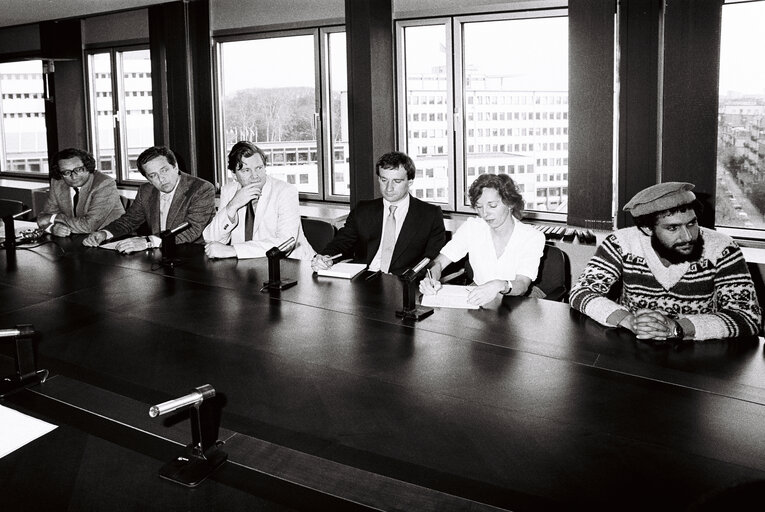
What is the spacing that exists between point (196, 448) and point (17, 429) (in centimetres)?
54

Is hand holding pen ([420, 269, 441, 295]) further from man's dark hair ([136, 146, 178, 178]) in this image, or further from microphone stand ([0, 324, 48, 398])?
man's dark hair ([136, 146, 178, 178])

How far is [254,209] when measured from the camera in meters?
4.31

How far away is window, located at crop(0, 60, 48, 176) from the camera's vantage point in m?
8.83

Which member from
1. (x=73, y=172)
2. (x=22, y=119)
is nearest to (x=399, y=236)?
(x=73, y=172)

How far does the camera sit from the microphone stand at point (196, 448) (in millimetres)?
1488

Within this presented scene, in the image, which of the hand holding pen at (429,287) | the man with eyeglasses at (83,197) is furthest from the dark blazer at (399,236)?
the man with eyeglasses at (83,197)

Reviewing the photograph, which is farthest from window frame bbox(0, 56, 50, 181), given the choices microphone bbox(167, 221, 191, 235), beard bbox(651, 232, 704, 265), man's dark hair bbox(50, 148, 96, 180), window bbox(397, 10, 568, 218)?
beard bbox(651, 232, 704, 265)

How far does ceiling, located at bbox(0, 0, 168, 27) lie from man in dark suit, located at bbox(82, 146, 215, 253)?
2870 mm

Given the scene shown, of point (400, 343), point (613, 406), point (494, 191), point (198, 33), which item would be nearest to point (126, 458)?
point (400, 343)

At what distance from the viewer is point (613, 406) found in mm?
1834

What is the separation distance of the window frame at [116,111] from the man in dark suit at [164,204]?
3.17m

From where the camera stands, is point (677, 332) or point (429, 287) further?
point (429, 287)

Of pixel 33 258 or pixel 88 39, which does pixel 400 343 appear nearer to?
pixel 33 258

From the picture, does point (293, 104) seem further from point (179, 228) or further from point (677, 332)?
point (677, 332)
